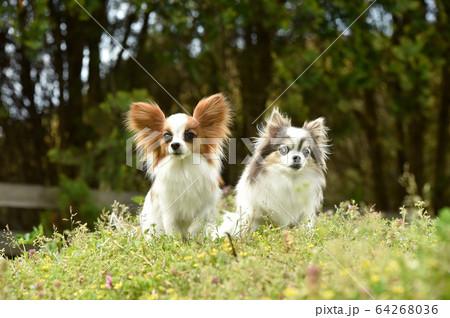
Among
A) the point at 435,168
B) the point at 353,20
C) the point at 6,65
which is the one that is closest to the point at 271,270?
the point at 353,20

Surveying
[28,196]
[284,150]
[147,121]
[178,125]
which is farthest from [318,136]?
[28,196]

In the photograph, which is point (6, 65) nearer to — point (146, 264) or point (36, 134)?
point (36, 134)

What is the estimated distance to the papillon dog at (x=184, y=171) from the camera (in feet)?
14.3

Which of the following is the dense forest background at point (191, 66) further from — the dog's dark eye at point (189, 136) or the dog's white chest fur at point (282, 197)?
the dog's dark eye at point (189, 136)

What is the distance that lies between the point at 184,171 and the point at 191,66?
4011mm

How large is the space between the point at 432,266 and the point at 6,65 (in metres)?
8.13

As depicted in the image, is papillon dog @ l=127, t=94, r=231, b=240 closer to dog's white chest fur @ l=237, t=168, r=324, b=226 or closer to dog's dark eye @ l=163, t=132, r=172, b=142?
dog's dark eye @ l=163, t=132, r=172, b=142

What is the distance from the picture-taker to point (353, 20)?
8.40 m

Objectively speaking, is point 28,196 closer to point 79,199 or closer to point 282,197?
point 79,199

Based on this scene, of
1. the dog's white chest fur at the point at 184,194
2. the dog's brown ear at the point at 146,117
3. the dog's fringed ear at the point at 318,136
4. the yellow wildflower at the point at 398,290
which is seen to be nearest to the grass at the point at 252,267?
the yellow wildflower at the point at 398,290

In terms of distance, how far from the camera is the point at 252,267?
3.18m

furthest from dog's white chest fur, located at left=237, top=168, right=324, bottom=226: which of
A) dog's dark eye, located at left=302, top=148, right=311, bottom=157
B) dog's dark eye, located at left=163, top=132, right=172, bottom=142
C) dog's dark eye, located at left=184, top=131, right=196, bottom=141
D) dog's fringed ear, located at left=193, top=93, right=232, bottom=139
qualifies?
dog's dark eye, located at left=163, top=132, right=172, bottom=142

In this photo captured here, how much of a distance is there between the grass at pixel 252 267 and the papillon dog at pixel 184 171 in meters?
0.23

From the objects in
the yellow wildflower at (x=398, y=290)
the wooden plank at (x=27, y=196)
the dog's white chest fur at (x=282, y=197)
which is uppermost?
the dog's white chest fur at (x=282, y=197)
